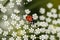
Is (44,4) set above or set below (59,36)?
above

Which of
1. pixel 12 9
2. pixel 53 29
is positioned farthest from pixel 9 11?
pixel 53 29

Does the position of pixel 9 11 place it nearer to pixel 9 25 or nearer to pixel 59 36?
pixel 9 25

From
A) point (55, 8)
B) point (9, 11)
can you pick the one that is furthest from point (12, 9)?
point (55, 8)

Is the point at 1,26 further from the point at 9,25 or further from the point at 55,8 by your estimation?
the point at 55,8

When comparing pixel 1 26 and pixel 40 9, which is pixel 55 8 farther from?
pixel 1 26

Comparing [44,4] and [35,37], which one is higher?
[44,4]

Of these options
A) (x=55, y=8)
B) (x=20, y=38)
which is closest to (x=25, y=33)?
(x=20, y=38)
